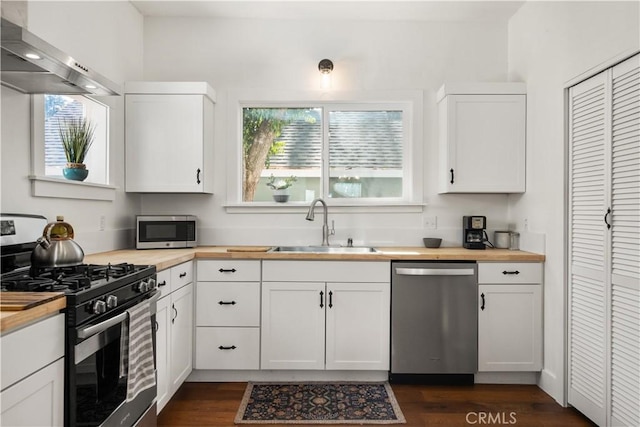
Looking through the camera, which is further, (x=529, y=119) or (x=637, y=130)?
(x=529, y=119)

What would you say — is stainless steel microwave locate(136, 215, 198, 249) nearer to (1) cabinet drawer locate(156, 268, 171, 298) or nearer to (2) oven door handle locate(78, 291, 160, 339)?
(1) cabinet drawer locate(156, 268, 171, 298)

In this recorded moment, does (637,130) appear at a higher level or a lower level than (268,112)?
lower

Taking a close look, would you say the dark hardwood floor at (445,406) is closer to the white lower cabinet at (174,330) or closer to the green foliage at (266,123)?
the white lower cabinet at (174,330)

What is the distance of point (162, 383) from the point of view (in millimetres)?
2260

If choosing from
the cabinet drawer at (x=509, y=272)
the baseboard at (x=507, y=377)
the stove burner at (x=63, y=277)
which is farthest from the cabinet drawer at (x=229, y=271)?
the baseboard at (x=507, y=377)

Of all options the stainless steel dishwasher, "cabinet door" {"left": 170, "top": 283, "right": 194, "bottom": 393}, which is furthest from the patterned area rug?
"cabinet door" {"left": 170, "top": 283, "right": 194, "bottom": 393}

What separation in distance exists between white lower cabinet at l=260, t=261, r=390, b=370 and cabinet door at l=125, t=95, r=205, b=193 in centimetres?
120

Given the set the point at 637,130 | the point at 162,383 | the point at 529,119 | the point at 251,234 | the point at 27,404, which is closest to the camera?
the point at 27,404

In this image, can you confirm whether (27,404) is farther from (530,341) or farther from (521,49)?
(521,49)

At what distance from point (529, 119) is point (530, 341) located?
1.62 m

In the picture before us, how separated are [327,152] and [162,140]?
52.3 inches

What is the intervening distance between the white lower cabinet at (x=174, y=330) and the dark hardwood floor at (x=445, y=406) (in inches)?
5.9

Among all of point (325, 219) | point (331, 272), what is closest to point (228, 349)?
point (331, 272)

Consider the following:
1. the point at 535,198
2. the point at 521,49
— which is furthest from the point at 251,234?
the point at 521,49
